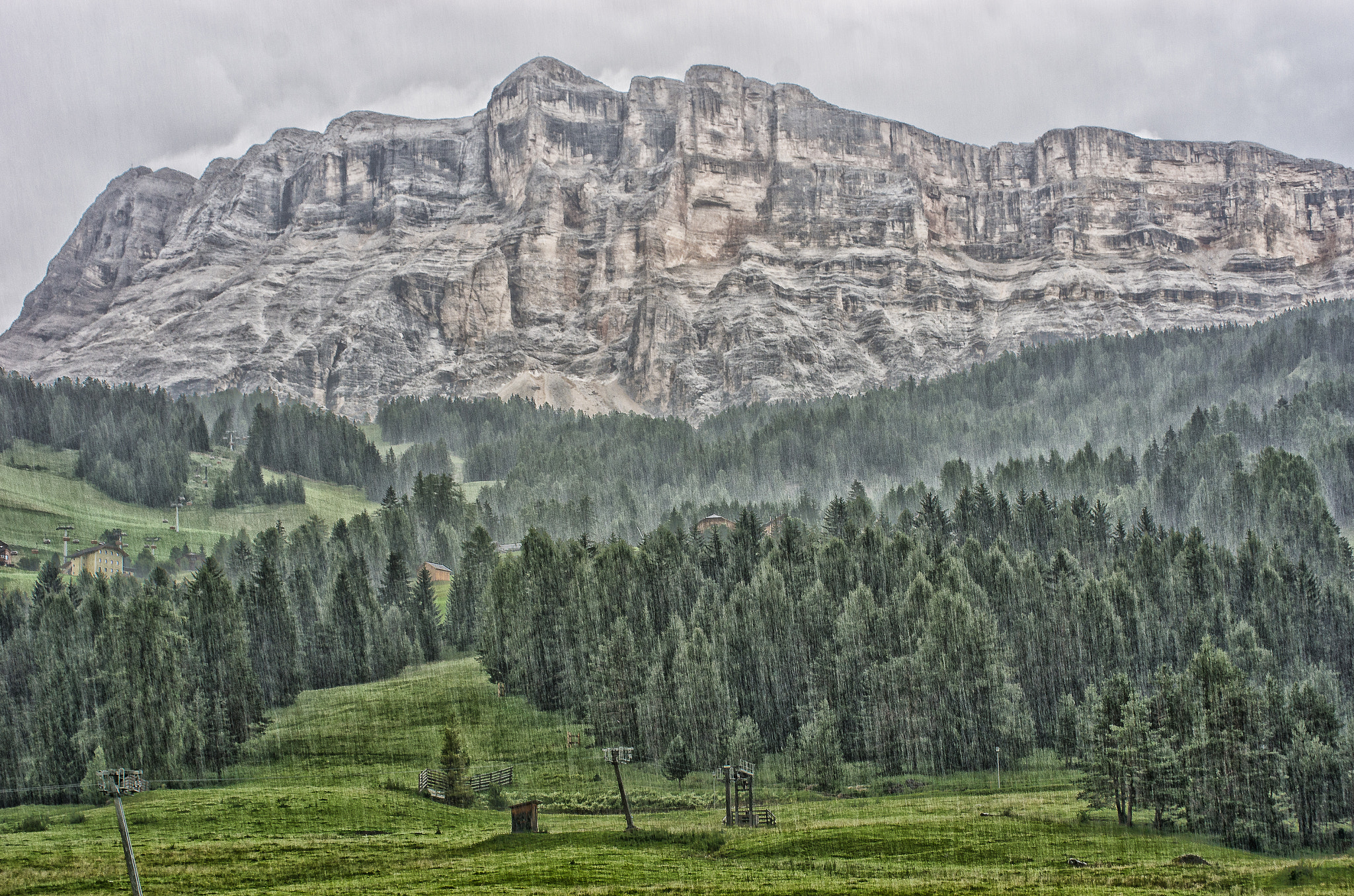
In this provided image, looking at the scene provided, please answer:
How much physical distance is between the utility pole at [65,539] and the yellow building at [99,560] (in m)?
1.16

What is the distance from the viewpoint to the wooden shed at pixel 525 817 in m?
56.8

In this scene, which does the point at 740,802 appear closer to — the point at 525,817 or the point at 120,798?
the point at 525,817

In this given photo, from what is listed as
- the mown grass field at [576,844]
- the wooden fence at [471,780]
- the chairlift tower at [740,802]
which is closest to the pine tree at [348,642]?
the mown grass field at [576,844]

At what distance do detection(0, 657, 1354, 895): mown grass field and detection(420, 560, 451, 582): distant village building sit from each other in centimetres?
6135

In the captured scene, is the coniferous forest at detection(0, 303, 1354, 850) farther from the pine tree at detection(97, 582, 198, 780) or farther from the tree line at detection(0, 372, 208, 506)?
the tree line at detection(0, 372, 208, 506)

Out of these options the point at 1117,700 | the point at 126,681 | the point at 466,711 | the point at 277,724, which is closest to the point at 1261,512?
the point at 1117,700

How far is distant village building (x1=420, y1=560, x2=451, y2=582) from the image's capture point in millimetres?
138000

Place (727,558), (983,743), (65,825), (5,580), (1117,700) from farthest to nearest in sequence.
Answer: (5,580) → (727,558) → (983,743) → (1117,700) → (65,825)

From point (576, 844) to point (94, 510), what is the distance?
13669 centimetres

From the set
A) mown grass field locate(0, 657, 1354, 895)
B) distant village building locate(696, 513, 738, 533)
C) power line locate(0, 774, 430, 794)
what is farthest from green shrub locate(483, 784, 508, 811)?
distant village building locate(696, 513, 738, 533)

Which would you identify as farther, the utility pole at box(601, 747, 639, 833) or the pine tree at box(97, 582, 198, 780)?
the pine tree at box(97, 582, 198, 780)

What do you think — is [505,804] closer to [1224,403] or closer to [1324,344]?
[1224,403]

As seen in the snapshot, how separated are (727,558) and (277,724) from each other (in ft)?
135

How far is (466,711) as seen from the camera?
276 feet
